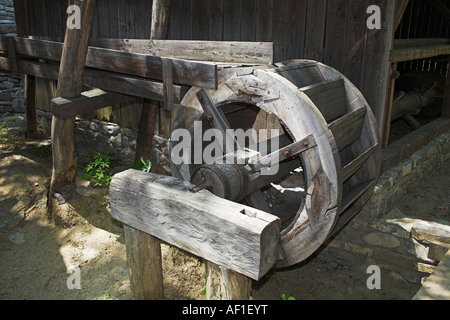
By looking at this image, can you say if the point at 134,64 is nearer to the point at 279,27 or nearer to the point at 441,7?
the point at 279,27

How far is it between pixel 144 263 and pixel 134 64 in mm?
1812

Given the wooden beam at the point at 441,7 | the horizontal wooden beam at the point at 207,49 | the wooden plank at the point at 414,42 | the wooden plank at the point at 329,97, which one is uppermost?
the wooden beam at the point at 441,7

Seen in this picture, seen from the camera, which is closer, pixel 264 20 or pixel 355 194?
pixel 355 194

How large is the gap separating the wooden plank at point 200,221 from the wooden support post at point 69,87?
195 centimetres

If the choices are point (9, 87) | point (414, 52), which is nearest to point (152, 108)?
point (414, 52)

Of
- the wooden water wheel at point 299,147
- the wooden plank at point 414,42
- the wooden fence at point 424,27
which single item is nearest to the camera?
the wooden water wheel at point 299,147

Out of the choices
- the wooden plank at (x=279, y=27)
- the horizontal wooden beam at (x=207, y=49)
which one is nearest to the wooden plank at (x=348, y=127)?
the horizontal wooden beam at (x=207, y=49)

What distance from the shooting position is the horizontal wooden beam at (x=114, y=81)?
354 cm

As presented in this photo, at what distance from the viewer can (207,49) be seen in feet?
11.6

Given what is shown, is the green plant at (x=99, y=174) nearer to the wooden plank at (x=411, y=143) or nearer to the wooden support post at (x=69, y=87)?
the wooden support post at (x=69, y=87)

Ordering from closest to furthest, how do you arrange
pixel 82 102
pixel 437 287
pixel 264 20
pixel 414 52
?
pixel 437 287 < pixel 82 102 < pixel 264 20 < pixel 414 52

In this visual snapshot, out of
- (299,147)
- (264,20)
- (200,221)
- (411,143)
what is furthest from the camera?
(411,143)

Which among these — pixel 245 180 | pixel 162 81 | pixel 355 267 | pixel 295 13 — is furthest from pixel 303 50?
pixel 355 267

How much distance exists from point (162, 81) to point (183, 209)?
1.72 metres
